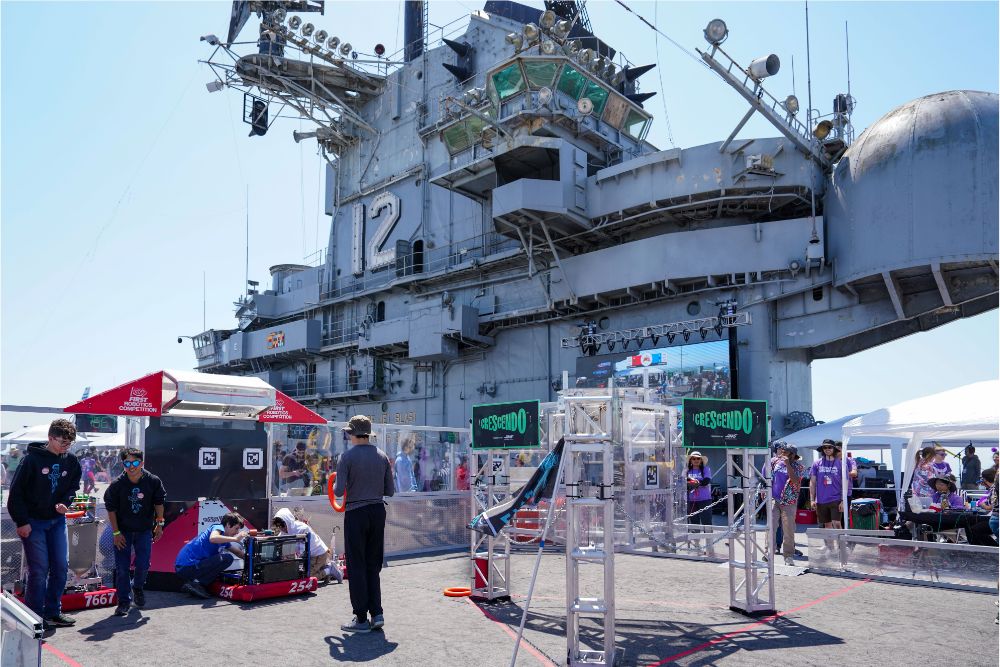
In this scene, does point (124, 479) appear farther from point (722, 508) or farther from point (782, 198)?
point (782, 198)

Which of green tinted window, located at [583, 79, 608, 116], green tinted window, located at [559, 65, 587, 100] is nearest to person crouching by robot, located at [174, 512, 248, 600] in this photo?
green tinted window, located at [559, 65, 587, 100]

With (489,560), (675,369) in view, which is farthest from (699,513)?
(675,369)

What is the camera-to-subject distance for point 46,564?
7539 millimetres

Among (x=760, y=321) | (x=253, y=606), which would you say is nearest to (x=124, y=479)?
(x=253, y=606)

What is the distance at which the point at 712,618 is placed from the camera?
846 cm

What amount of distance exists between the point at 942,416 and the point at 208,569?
12.3 meters

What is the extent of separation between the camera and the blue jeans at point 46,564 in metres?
7.43

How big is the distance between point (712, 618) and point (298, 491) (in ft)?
24.6

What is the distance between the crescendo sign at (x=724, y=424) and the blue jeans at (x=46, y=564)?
271 inches

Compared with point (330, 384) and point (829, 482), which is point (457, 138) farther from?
point (829, 482)

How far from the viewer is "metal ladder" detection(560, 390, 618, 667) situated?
6426mm

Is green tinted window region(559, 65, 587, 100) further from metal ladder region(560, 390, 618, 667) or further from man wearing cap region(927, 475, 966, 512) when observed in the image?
metal ladder region(560, 390, 618, 667)

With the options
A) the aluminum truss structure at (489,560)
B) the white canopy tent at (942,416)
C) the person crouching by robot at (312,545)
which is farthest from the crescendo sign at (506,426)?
the white canopy tent at (942,416)

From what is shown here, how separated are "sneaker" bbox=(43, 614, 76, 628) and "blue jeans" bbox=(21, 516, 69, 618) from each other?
0.13 feet
